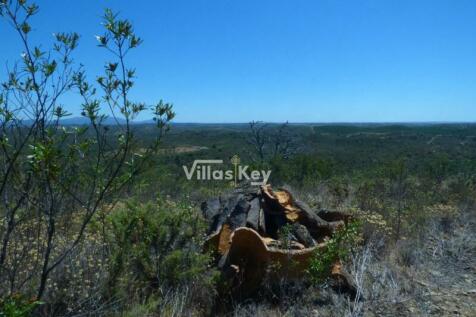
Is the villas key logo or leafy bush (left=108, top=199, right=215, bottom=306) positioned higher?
leafy bush (left=108, top=199, right=215, bottom=306)

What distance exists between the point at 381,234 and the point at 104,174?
12.1ft

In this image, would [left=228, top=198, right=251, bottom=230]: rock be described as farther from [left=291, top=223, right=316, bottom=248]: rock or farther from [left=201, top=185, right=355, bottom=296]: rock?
[left=291, top=223, right=316, bottom=248]: rock

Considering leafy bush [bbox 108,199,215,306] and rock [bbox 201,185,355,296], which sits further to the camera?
rock [bbox 201,185,355,296]

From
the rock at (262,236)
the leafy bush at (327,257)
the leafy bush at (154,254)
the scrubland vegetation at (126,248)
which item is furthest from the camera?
the rock at (262,236)

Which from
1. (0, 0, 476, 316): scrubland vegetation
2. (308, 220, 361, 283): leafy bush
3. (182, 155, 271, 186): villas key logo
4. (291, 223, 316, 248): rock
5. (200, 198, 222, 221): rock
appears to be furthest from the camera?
(182, 155, 271, 186): villas key logo

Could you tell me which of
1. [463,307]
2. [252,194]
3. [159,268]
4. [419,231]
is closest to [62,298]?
[159,268]

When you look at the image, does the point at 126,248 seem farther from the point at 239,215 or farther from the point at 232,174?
the point at 232,174

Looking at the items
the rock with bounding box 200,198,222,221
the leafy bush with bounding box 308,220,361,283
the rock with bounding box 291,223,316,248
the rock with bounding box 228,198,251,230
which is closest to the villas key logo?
the rock with bounding box 200,198,222,221

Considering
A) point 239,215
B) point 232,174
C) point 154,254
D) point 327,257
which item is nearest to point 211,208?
point 239,215

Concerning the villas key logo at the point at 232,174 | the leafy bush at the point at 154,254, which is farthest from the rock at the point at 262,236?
the villas key logo at the point at 232,174

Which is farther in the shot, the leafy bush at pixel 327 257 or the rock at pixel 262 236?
the rock at pixel 262 236

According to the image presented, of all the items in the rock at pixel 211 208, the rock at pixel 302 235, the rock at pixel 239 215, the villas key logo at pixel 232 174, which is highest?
the rock at pixel 239 215

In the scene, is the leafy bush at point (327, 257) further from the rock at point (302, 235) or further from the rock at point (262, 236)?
the rock at point (302, 235)

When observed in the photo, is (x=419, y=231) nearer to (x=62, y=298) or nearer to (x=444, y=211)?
(x=444, y=211)
